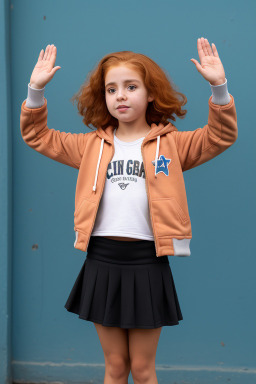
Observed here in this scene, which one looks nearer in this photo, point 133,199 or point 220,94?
point 220,94

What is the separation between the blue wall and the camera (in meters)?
2.47

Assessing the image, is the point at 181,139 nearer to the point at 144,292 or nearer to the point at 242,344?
the point at 144,292

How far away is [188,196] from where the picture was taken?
99.5 inches

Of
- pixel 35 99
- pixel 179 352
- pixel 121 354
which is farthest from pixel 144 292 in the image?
pixel 179 352

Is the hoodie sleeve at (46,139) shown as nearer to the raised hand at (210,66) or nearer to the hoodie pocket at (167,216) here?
the hoodie pocket at (167,216)

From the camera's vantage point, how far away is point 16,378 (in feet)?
8.68

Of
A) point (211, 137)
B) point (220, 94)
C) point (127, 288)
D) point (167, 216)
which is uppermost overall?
point (220, 94)

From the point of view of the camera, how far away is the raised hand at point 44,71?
1.81 meters

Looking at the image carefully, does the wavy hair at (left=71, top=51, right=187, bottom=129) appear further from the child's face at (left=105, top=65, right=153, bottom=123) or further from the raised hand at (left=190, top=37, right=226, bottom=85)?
the raised hand at (left=190, top=37, right=226, bottom=85)

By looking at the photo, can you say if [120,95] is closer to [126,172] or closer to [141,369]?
[126,172]

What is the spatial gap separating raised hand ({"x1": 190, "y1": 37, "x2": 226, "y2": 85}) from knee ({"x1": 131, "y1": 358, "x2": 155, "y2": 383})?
1.00 meters

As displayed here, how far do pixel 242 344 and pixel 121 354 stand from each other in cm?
90

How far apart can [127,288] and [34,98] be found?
0.74 metres

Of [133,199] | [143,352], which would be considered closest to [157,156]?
[133,199]
